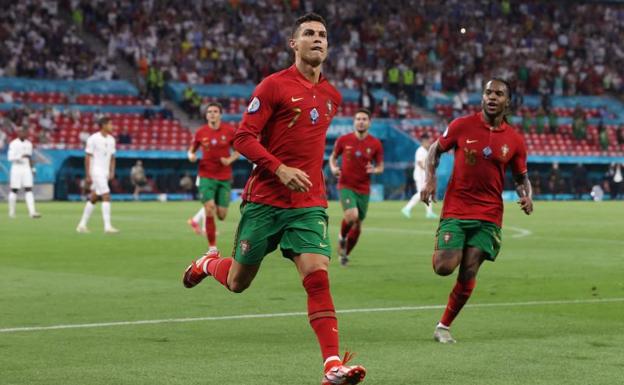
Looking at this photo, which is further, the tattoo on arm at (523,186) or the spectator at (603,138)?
the spectator at (603,138)

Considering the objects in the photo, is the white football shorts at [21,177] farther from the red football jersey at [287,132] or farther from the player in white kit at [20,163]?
the red football jersey at [287,132]

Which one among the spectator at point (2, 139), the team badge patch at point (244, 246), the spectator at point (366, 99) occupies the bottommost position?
the spectator at point (2, 139)

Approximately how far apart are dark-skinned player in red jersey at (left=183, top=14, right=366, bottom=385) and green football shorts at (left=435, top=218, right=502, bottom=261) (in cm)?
221

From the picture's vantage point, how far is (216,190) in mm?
21016

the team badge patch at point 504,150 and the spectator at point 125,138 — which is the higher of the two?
Result: the team badge patch at point 504,150

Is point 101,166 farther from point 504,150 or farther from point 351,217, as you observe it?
point 504,150

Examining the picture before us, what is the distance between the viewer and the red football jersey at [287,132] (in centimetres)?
790

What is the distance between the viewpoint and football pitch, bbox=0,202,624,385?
807 cm

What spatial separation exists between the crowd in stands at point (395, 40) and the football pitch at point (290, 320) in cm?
3352

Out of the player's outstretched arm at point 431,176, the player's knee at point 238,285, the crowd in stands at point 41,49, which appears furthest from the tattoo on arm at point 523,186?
the crowd in stands at point 41,49

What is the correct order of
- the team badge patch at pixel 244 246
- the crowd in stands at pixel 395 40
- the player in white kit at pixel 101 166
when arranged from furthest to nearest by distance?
1. the crowd in stands at pixel 395 40
2. the player in white kit at pixel 101 166
3. the team badge patch at pixel 244 246

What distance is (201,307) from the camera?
1191 centimetres

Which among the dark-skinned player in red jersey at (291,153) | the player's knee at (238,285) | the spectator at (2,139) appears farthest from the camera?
the spectator at (2,139)

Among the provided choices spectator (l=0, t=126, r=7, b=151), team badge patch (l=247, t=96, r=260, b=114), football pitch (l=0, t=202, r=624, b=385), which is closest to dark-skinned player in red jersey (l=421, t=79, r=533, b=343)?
football pitch (l=0, t=202, r=624, b=385)
